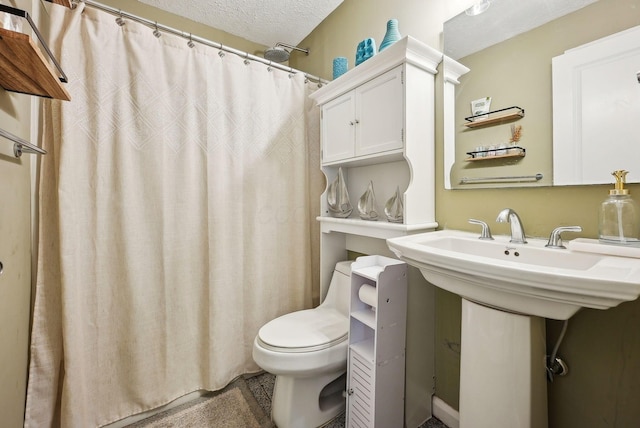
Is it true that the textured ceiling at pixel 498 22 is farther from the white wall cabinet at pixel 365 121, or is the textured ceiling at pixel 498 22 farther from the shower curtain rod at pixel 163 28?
the shower curtain rod at pixel 163 28

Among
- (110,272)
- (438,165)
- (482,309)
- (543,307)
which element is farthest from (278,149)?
(543,307)

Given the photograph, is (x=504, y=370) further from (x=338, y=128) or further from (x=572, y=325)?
(x=338, y=128)

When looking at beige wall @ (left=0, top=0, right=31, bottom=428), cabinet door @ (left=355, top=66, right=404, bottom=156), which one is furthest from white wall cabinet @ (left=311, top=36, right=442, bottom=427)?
beige wall @ (left=0, top=0, right=31, bottom=428)

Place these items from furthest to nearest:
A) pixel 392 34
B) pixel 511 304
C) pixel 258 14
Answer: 1. pixel 258 14
2. pixel 392 34
3. pixel 511 304

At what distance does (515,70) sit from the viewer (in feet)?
3.39

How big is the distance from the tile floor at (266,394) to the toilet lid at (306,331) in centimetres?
44

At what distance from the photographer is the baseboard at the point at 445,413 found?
123 centimetres

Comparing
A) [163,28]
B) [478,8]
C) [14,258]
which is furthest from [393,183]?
[14,258]

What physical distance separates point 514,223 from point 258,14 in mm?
2056

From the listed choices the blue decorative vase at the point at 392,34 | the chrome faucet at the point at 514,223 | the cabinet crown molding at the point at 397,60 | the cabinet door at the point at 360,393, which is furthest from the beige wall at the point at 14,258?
the chrome faucet at the point at 514,223

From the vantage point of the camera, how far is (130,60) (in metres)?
1.33

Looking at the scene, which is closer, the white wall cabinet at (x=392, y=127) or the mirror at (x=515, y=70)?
the mirror at (x=515, y=70)

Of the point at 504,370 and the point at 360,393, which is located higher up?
the point at 504,370

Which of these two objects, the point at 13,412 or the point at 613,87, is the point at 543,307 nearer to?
the point at 613,87
